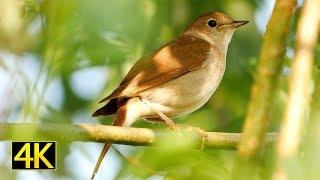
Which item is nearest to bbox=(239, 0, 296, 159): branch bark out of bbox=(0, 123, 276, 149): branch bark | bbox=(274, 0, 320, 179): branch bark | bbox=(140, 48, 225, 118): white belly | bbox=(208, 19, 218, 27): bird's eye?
bbox=(274, 0, 320, 179): branch bark

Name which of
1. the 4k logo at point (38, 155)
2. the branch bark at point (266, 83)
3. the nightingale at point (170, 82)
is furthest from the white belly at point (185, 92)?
the branch bark at point (266, 83)

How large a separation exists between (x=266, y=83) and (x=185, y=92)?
13.3 feet

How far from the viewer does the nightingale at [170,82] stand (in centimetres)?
460

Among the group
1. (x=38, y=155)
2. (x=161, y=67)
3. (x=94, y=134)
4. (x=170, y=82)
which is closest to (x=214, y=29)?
(x=170, y=82)

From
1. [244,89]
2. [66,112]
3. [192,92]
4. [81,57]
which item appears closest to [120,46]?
[81,57]

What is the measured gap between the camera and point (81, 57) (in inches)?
68.7

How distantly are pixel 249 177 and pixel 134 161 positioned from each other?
23.4 inches

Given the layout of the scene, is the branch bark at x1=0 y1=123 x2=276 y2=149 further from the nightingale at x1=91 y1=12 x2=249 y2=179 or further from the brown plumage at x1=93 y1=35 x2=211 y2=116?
the nightingale at x1=91 y1=12 x2=249 y2=179

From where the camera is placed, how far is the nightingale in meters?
4.60

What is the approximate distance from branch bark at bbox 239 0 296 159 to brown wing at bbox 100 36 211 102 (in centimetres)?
310

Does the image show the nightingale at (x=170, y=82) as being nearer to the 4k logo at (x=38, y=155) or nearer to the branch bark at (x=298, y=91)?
the 4k logo at (x=38, y=155)

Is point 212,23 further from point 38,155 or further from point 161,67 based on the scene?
point 38,155

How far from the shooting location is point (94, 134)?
293 centimetres

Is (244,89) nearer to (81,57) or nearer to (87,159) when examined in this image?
(87,159)
